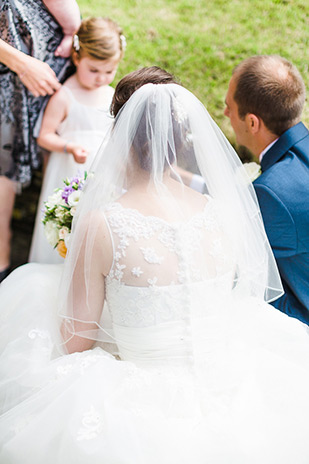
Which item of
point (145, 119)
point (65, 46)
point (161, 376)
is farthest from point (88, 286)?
point (65, 46)

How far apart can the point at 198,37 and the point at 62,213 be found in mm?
2138

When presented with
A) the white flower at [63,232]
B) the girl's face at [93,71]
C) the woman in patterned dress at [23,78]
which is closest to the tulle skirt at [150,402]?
the white flower at [63,232]

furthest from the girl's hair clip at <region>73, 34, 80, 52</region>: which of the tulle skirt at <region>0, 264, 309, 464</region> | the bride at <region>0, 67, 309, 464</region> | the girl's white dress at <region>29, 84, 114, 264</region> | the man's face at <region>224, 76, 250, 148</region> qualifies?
the tulle skirt at <region>0, 264, 309, 464</region>

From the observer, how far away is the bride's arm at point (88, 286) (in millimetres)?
1909

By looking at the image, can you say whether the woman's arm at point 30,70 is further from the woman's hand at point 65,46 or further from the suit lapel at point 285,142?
the suit lapel at point 285,142

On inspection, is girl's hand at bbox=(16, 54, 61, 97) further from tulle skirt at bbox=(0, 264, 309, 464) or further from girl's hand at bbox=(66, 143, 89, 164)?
tulle skirt at bbox=(0, 264, 309, 464)

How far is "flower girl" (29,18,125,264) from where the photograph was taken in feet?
9.81

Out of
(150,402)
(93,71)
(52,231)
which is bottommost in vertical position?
(150,402)

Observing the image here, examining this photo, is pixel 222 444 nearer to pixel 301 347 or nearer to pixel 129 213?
pixel 301 347

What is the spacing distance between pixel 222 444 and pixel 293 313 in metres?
1.11

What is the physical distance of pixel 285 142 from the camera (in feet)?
8.91

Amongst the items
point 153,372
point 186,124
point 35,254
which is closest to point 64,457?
point 153,372

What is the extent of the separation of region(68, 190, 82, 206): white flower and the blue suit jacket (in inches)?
36.0

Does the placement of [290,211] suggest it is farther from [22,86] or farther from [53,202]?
[22,86]
